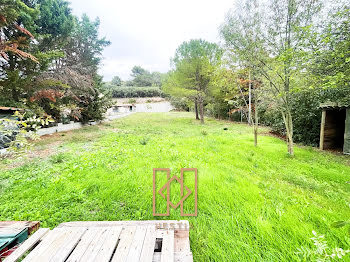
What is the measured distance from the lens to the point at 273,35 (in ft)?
13.7

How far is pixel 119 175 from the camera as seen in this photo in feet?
9.66

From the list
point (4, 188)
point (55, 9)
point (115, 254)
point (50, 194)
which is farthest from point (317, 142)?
point (55, 9)

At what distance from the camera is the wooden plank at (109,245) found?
3.46ft

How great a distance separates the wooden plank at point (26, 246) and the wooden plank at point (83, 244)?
34 centimetres

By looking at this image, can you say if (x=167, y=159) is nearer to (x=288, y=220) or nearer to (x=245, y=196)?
(x=245, y=196)

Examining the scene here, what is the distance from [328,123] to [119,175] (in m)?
7.72

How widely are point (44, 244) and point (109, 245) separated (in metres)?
0.50

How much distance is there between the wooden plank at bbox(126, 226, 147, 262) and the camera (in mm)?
1065

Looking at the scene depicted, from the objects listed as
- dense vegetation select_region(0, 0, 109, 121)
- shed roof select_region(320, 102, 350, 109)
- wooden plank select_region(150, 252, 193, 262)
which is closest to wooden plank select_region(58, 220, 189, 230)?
wooden plank select_region(150, 252, 193, 262)

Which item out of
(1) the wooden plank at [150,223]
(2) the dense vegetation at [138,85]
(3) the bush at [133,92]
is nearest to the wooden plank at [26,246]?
(1) the wooden plank at [150,223]

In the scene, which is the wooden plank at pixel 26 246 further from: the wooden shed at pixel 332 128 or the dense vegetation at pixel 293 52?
the wooden shed at pixel 332 128

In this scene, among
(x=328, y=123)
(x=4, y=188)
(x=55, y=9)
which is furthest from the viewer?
(x=55, y=9)

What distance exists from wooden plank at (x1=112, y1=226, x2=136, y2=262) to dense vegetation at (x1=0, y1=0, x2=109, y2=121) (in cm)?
479

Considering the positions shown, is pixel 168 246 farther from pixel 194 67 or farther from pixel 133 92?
pixel 133 92
